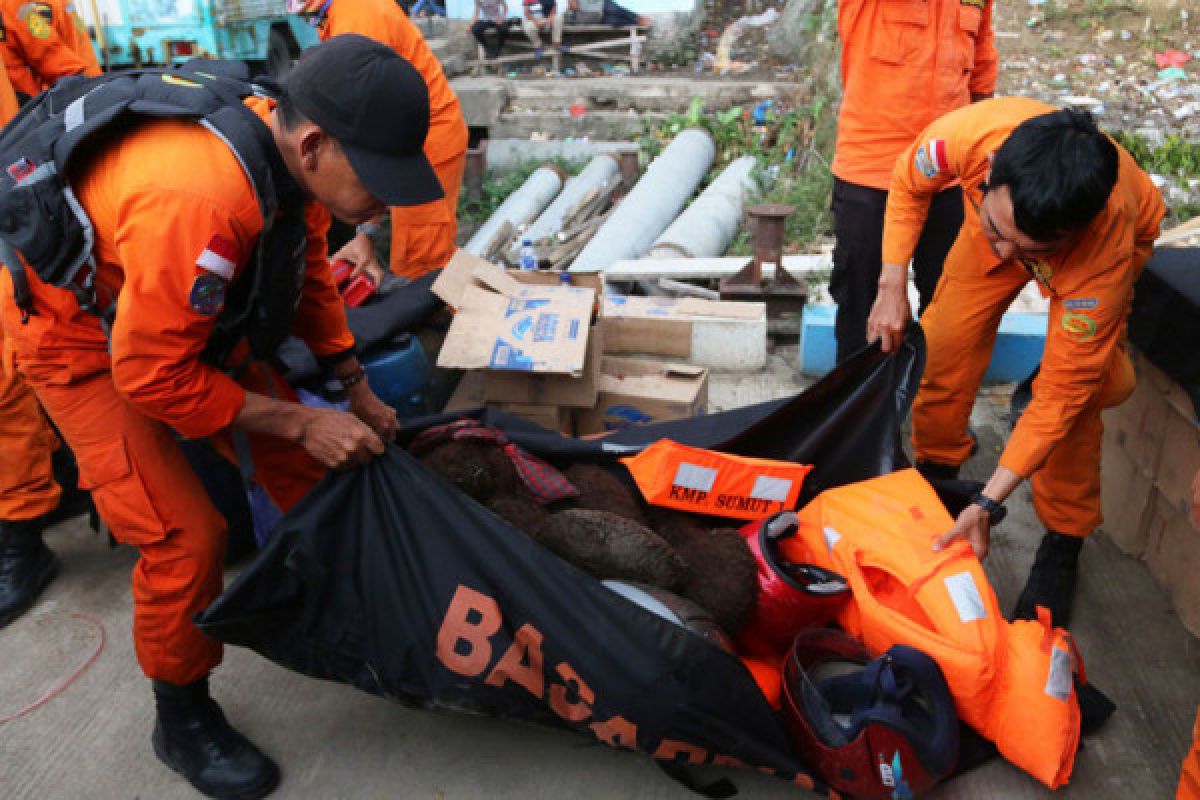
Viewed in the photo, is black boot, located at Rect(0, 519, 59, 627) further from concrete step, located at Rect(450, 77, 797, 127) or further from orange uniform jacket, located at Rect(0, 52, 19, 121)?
concrete step, located at Rect(450, 77, 797, 127)

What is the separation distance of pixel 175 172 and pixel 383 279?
189cm

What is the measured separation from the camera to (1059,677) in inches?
80.2

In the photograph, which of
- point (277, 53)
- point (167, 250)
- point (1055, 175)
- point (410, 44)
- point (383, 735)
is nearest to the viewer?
point (167, 250)

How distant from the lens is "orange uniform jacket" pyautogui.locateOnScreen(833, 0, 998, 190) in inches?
121

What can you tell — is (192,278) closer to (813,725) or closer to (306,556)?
(306,556)

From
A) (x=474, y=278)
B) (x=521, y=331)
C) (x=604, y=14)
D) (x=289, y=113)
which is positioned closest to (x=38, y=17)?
(x=474, y=278)

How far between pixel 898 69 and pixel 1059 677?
2.05 m

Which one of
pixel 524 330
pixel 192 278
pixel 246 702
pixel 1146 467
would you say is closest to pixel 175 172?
pixel 192 278

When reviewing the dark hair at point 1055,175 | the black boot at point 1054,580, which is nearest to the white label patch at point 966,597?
the black boot at point 1054,580

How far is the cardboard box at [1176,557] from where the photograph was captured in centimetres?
261

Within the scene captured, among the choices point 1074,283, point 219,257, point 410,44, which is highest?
point 410,44

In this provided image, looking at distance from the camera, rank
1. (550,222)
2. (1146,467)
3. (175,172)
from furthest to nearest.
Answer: (550,222) < (1146,467) < (175,172)

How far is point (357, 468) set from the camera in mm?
1971

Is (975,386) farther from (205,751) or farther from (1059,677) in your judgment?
(205,751)
